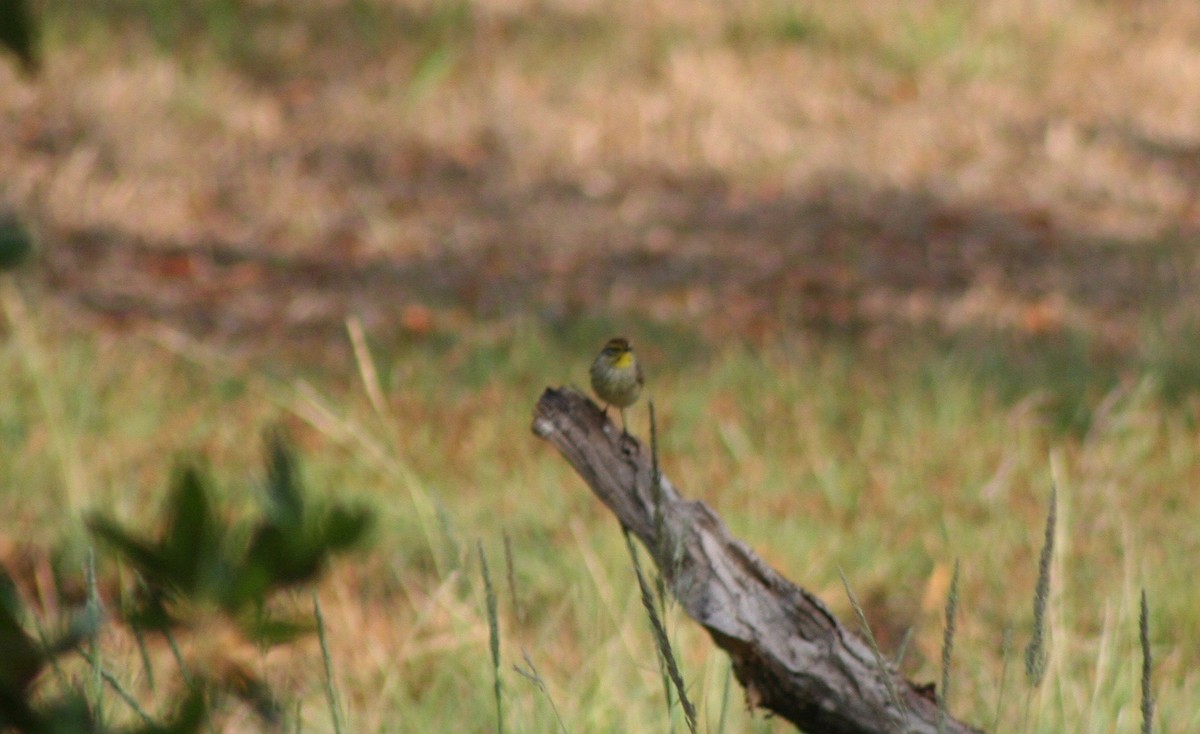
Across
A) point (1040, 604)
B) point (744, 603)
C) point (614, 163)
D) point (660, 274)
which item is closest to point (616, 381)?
point (744, 603)

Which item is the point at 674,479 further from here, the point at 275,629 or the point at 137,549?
the point at 137,549

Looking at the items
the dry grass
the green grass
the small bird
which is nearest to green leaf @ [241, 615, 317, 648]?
the small bird

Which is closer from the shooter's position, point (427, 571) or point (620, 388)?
point (620, 388)

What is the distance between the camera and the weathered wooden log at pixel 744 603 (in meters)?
1.76

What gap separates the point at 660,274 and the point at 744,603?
418 centimetres

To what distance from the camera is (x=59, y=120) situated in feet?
21.2

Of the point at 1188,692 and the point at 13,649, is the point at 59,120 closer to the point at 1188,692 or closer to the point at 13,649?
the point at 1188,692

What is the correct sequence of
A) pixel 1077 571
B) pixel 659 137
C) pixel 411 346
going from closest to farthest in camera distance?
pixel 1077 571, pixel 411 346, pixel 659 137

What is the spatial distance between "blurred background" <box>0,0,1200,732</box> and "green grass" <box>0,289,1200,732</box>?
0.05 feet

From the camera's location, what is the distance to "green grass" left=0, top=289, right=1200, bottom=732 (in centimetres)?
263

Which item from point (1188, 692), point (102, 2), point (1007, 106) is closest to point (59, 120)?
point (102, 2)

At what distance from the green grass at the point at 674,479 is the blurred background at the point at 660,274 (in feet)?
0.05

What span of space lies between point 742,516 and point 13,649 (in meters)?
2.72

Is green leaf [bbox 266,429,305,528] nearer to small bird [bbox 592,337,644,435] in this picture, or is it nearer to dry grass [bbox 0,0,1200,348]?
small bird [bbox 592,337,644,435]
